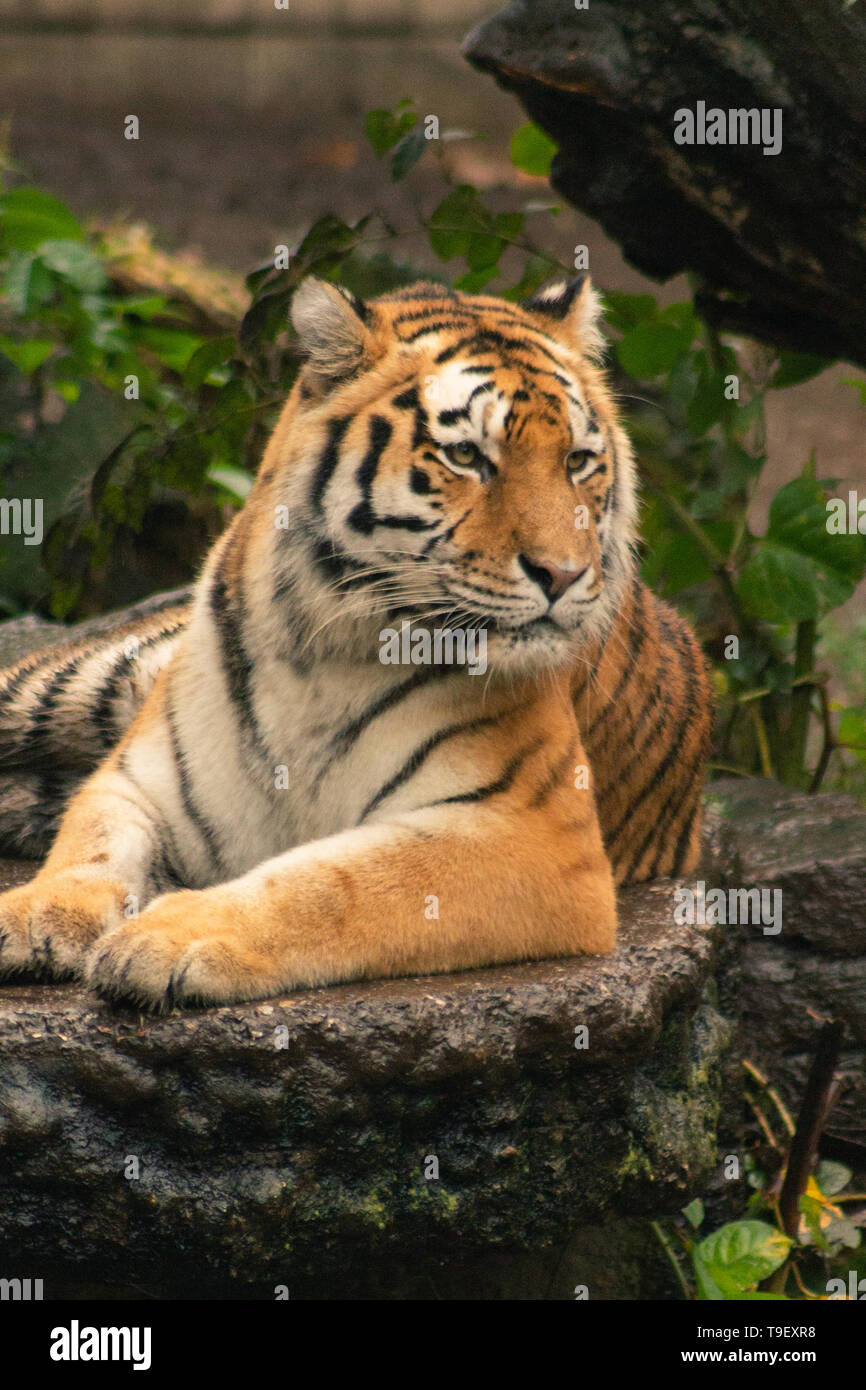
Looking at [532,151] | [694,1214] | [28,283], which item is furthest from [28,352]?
[694,1214]

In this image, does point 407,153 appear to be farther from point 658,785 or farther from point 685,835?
point 685,835

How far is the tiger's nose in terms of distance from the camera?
2.87m

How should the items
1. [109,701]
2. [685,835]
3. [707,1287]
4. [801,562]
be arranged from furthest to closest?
[801,562] → [109,701] → [685,835] → [707,1287]

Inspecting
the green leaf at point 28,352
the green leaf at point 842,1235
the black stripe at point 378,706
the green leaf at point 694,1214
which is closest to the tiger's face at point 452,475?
the black stripe at point 378,706

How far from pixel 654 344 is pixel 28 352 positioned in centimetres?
278

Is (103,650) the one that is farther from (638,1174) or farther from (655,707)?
(638,1174)

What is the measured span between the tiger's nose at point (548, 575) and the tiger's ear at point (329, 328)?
0.66m

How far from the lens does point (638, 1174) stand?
3.14 meters

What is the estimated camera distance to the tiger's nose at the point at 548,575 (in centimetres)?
287

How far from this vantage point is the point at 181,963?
8.77ft

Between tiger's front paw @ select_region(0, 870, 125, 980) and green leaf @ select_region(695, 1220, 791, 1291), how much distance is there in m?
1.55

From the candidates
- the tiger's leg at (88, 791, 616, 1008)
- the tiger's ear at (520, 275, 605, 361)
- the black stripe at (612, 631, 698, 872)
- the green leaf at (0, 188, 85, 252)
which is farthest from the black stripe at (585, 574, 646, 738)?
the green leaf at (0, 188, 85, 252)

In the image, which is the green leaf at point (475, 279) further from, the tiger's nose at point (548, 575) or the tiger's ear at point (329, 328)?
the tiger's nose at point (548, 575)
